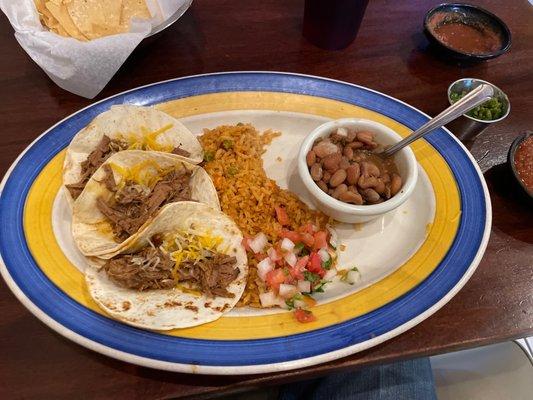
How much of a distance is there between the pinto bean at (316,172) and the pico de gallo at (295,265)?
0.22 meters

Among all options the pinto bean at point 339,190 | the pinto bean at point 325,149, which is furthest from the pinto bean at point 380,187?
the pinto bean at point 325,149

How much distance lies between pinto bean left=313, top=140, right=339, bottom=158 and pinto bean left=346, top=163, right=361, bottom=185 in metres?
0.12

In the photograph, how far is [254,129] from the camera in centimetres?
Answer: 219

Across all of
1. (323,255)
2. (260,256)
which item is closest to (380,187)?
(323,255)

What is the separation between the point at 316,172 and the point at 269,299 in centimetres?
60

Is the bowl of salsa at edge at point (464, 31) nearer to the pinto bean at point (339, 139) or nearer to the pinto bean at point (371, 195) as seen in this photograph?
the pinto bean at point (339, 139)

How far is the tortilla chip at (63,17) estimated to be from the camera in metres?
2.16

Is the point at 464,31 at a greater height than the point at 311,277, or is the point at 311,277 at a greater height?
the point at 464,31

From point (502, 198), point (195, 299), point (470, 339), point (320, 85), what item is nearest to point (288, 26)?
point (320, 85)

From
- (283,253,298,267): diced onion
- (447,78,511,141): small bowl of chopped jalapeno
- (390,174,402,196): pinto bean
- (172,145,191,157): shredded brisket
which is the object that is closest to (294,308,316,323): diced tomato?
(283,253,298,267): diced onion

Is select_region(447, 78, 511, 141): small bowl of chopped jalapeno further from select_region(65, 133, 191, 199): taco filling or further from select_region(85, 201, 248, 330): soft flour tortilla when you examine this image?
select_region(65, 133, 191, 199): taco filling

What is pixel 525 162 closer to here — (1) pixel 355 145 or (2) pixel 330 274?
(1) pixel 355 145

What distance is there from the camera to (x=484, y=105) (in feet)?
7.32

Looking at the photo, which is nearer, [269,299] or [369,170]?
[269,299]
